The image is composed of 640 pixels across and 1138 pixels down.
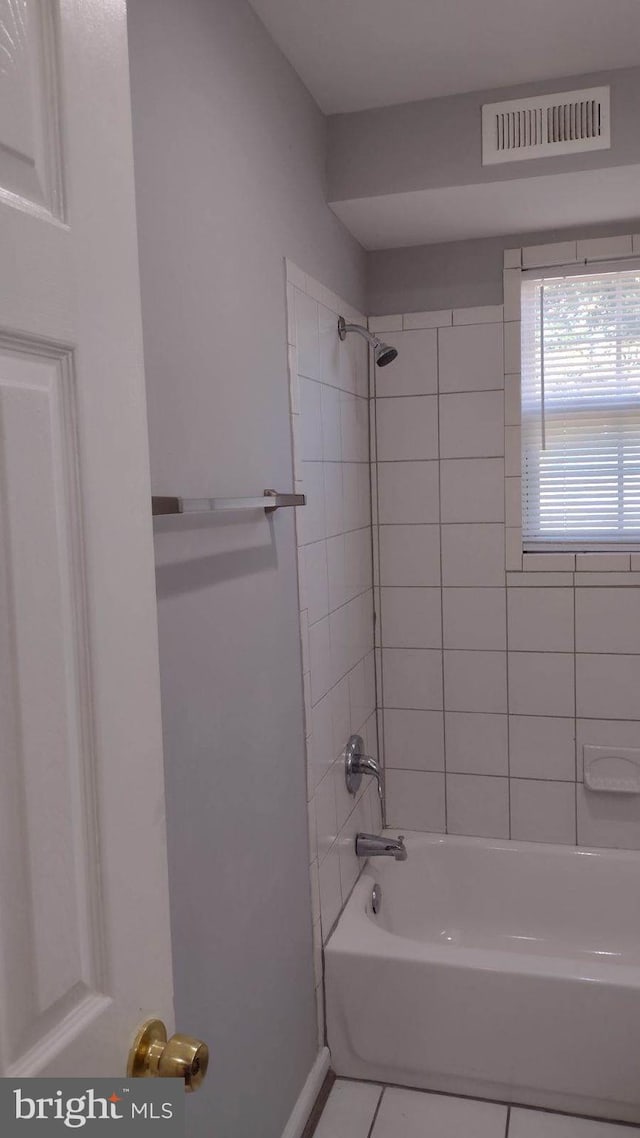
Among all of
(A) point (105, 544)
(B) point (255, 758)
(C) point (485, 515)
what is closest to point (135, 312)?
(A) point (105, 544)

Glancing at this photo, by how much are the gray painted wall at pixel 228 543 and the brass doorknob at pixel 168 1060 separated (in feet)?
1.89

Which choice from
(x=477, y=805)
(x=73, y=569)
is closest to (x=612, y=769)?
(x=477, y=805)

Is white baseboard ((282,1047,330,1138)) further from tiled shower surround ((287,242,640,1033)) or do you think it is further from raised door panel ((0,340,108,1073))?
raised door panel ((0,340,108,1073))

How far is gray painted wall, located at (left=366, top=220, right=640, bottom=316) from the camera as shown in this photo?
8.60 ft

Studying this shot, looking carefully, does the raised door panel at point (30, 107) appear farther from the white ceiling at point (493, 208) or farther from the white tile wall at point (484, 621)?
the white tile wall at point (484, 621)

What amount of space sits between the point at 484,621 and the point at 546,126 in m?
1.42

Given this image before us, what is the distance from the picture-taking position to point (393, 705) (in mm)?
2842

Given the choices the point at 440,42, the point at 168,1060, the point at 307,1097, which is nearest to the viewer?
the point at 168,1060

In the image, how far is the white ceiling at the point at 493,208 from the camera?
214 centimetres

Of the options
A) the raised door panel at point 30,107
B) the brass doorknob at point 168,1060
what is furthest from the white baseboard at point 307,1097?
the raised door panel at point 30,107

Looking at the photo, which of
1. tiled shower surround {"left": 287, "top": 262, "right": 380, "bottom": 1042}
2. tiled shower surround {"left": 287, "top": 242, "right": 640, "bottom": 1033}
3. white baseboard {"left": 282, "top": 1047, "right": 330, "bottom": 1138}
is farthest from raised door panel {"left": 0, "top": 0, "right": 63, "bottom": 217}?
white baseboard {"left": 282, "top": 1047, "right": 330, "bottom": 1138}

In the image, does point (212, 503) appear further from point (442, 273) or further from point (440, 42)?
point (442, 273)

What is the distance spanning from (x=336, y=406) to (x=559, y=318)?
0.81 metres

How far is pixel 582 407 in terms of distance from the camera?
8.62 ft
